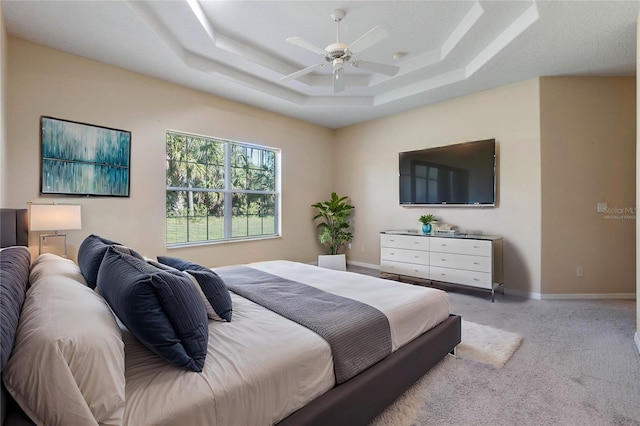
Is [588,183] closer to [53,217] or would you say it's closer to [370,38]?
[370,38]

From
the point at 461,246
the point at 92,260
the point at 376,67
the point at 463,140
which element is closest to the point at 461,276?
the point at 461,246

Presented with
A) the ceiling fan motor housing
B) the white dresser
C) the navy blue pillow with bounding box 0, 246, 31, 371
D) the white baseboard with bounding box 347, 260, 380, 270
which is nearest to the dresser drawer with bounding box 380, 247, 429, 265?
the white dresser

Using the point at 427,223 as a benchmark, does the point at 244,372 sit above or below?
below

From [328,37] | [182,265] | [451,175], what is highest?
[328,37]

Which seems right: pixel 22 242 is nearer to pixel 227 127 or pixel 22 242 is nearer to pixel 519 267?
pixel 227 127

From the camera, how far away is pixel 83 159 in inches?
132

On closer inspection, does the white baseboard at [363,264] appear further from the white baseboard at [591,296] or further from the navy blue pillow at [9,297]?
the navy blue pillow at [9,297]

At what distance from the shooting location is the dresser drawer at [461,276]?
3.87 m

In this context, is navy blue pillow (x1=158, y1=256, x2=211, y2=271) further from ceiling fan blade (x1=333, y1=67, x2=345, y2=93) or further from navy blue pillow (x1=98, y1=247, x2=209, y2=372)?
ceiling fan blade (x1=333, y1=67, x2=345, y2=93)

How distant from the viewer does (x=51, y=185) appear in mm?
3145

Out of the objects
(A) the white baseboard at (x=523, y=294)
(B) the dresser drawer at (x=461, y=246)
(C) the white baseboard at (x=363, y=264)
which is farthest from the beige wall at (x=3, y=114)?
(A) the white baseboard at (x=523, y=294)

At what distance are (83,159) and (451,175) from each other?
4701 millimetres

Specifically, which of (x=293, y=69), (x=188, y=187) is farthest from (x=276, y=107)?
(x=188, y=187)

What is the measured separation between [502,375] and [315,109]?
431 cm
